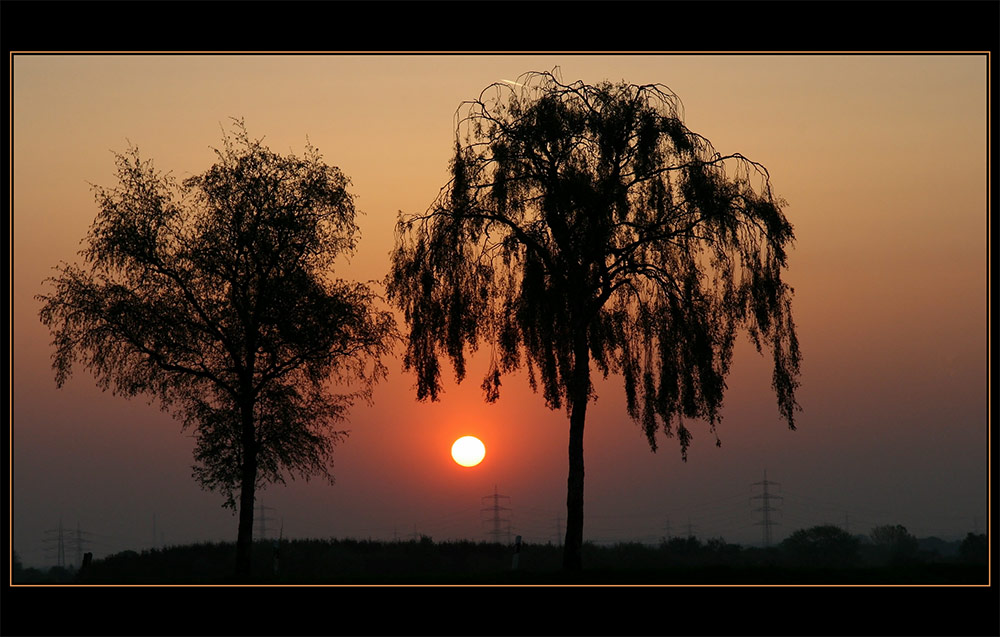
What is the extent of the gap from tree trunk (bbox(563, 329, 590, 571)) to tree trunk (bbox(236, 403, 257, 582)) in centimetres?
1104

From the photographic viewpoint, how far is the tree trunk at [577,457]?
31172 mm

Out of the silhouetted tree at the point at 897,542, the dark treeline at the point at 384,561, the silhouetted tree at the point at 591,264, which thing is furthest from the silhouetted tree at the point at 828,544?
the silhouetted tree at the point at 591,264

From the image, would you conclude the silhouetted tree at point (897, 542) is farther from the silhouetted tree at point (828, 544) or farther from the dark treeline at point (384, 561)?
the dark treeline at point (384, 561)

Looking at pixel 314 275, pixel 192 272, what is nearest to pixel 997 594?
pixel 314 275

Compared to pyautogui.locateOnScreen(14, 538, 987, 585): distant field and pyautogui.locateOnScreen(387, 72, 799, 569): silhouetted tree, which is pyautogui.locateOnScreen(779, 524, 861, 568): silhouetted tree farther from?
pyautogui.locateOnScreen(387, 72, 799, 569): silhouetted tree

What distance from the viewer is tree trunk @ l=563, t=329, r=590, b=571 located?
102 ft

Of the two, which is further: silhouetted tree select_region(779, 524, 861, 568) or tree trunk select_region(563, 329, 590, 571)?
silhouetted tree select_region(779, 524, 861, 568)

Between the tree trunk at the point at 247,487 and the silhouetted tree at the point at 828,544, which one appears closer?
the tree trunk at the point at 247,487

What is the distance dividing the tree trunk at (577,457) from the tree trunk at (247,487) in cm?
1104

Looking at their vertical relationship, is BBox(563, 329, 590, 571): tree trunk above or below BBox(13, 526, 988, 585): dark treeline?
above

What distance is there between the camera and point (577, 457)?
1236 inches

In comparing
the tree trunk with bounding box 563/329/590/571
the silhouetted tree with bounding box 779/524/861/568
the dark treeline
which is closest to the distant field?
the dark treeline

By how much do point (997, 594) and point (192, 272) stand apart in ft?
84.4
